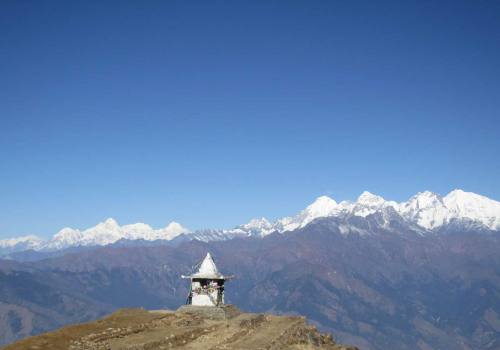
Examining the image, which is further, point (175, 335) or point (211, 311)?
point (211, 311)

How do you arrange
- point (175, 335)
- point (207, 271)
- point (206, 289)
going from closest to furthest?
point (175, 335), point (206, 289), point (207, 271)

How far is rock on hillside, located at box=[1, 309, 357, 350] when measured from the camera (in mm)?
51969

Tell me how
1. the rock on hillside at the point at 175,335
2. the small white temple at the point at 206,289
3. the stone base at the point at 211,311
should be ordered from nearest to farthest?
the rock on hillside at the point at 175,335, the stone base at the point at 211,311, the small white temple at the point at 206,289

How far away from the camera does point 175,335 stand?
2213 inches

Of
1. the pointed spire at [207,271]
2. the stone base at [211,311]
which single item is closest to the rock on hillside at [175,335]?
the stone base at [211,311]

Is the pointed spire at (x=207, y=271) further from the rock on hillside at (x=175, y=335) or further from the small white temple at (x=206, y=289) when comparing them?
the rock on hillside at (x=175, y=335)

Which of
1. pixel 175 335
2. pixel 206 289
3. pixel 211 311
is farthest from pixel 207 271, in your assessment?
pixel 175 335

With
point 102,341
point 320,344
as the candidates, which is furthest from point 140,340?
point 320,344

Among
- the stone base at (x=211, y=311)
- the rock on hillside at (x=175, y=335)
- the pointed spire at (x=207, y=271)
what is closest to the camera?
the rock on hillside at (x=175, y=335)

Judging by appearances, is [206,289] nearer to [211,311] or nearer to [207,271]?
[207,271]

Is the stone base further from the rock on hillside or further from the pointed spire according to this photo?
the pointed spire

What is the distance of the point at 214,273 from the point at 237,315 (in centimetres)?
928

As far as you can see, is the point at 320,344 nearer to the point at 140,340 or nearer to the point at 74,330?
the point at 140,340

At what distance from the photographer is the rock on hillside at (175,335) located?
52.0 metres
